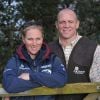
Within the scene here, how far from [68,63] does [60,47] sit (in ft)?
0.85

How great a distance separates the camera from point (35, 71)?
373 cm

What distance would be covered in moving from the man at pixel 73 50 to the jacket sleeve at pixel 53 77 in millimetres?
449

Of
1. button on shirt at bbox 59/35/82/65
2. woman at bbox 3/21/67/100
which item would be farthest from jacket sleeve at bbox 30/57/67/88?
button on shirt at bbox 59/35/82/65

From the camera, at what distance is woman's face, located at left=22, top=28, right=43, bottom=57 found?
381 cm

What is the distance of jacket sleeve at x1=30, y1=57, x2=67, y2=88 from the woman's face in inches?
7.3

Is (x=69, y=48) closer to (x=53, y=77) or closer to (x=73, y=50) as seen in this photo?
(x=73, y=50)

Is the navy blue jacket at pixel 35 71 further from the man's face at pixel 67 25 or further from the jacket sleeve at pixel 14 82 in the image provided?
the man's face at pixel 67 25

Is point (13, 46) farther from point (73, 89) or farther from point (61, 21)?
point (73, 89)

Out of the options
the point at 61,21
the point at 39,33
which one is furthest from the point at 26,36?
the point at 61,21

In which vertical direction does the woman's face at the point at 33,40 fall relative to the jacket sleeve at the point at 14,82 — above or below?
above

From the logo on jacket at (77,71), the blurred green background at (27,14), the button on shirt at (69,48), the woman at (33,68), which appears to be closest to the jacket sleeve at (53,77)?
the woman at (33,68)

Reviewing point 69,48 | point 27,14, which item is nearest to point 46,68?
point 69,48

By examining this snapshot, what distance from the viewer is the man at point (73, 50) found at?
420 centimetres

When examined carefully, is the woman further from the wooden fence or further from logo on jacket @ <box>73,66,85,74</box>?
logo on jacket @ <box>73,66,85,74</box>
